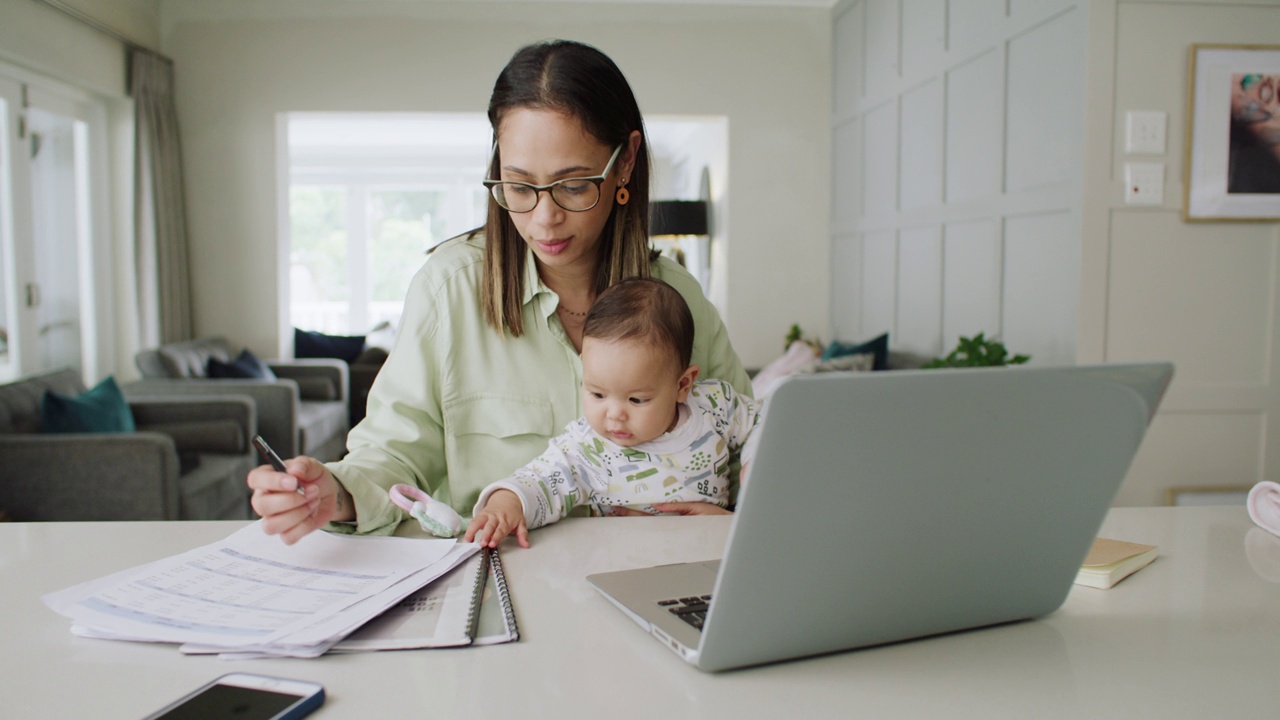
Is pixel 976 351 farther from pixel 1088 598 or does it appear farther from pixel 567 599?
pixel 567 599

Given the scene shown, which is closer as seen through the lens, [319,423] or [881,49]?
[881,49]

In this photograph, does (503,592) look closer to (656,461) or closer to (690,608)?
(690,608)

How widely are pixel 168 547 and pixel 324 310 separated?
9524mm

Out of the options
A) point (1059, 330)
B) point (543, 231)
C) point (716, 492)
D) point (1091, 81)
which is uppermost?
point (1091, 81)

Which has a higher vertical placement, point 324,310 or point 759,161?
point 759,161

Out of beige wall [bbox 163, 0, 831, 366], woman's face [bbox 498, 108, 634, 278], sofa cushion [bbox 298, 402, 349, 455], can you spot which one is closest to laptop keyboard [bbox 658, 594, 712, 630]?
woman's face [bbox 498, 108, 634, 278]

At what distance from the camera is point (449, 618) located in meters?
0.79

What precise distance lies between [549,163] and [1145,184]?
2.32m

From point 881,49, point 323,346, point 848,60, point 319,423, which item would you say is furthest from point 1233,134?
point 323,346

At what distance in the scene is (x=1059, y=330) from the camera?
3.00m

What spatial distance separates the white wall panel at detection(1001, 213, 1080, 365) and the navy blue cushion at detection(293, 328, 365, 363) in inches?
193

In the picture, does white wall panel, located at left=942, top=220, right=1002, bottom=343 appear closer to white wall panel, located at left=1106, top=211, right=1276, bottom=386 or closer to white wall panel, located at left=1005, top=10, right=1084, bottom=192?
white wall panel, located at left=1005, top=10, right=1084, bottom=192

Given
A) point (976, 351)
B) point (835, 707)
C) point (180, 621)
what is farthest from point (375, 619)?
point (976, 351)

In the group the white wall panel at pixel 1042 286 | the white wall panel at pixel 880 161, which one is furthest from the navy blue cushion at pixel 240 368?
the white wall panel at pixel 1042 286
